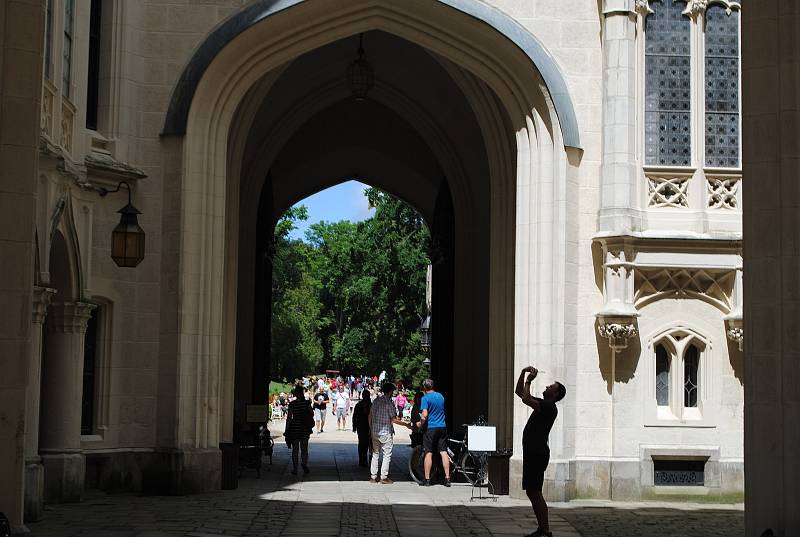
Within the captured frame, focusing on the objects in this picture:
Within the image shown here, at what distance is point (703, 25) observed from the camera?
720 inches

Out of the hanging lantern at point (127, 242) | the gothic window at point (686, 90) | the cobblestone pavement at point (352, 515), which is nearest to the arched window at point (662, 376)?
the cobblestone pavement at point (352, 515)

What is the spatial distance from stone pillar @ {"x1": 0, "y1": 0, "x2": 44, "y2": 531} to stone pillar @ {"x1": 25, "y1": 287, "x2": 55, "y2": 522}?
3.72 metres

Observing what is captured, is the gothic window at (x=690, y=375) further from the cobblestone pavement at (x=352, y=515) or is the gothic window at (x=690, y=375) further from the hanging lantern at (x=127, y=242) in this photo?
the hanging lantern at (x=127, y=242)

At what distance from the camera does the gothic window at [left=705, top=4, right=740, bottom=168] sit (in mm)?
18234

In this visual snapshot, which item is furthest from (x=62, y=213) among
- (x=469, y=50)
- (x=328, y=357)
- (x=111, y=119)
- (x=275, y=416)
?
(x=328, y=357)

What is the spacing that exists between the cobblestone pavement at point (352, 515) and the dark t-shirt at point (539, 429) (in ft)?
4.22

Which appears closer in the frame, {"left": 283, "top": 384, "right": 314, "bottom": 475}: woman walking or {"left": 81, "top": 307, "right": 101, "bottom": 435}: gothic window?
{"left": 81, "top": 307, "right": 101, "bottom": 435}: gothic window

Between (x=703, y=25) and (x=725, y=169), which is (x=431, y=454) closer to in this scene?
(x=725, y=169)

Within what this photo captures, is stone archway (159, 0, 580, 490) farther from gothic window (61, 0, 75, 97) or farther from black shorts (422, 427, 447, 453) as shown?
gothic window (61, 0, 75, 97)

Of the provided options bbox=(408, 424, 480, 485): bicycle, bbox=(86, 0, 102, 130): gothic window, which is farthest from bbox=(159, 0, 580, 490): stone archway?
bbox=(86, 0, 102, 130): gothic window

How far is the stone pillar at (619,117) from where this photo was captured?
1780cm

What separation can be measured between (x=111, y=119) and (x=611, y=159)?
A: 6.90 m

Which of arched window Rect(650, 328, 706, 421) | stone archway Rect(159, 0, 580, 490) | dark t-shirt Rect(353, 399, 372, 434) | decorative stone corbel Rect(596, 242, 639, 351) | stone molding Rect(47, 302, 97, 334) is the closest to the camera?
stone molding Rect(47, 302, 97, 334)

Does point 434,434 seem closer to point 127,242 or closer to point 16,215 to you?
point 127,242
